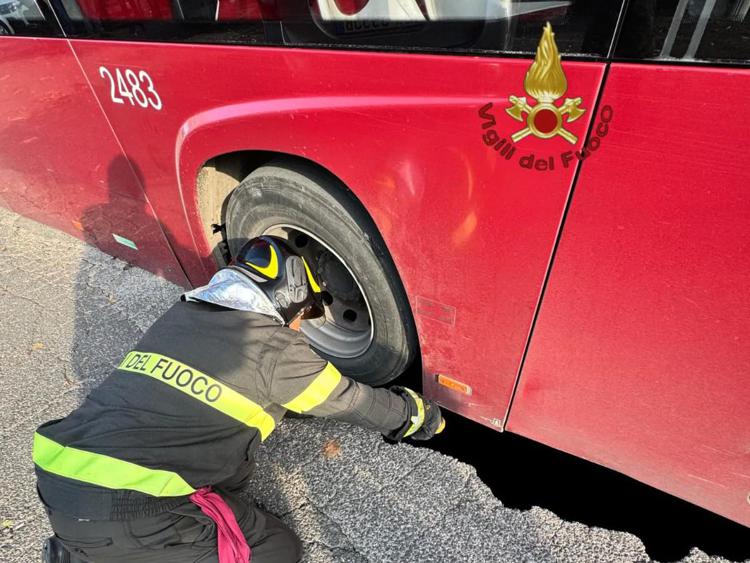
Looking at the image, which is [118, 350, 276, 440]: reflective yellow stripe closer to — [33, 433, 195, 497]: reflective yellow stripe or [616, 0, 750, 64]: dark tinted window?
[33, 433, 195, 497]: reflective yellow stripe

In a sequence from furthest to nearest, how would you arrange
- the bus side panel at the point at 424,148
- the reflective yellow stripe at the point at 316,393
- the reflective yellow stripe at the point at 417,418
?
the reflective yellow stripe at the point at 417,418, the reflective yellow stripe at the point at 316,393, the bus side panel at the point at 424,148

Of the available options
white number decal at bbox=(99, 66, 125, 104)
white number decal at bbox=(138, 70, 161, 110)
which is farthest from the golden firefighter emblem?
white number decal at bbox=(99, 66, 125, 104)

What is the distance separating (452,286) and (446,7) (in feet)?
2.59

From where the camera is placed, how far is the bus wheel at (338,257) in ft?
5.53

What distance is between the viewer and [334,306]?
7.68 ft

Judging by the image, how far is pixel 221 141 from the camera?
67.9 inches

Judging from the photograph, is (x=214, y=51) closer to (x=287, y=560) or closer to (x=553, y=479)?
(x=287, y=560)

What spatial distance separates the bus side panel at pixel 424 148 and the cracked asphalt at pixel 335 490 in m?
0.37

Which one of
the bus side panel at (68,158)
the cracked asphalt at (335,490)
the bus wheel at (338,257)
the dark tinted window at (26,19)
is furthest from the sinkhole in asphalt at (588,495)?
the dark tinted window at (26,19)

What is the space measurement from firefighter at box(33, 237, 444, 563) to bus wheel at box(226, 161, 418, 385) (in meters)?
0.26

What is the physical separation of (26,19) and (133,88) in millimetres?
730

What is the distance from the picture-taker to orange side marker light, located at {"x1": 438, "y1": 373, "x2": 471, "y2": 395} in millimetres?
1776

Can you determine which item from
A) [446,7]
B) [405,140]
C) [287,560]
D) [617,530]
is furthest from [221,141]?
[617,530]

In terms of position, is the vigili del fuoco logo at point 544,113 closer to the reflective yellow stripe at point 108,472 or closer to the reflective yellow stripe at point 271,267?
the reflective yellow stripe at point 271,267
